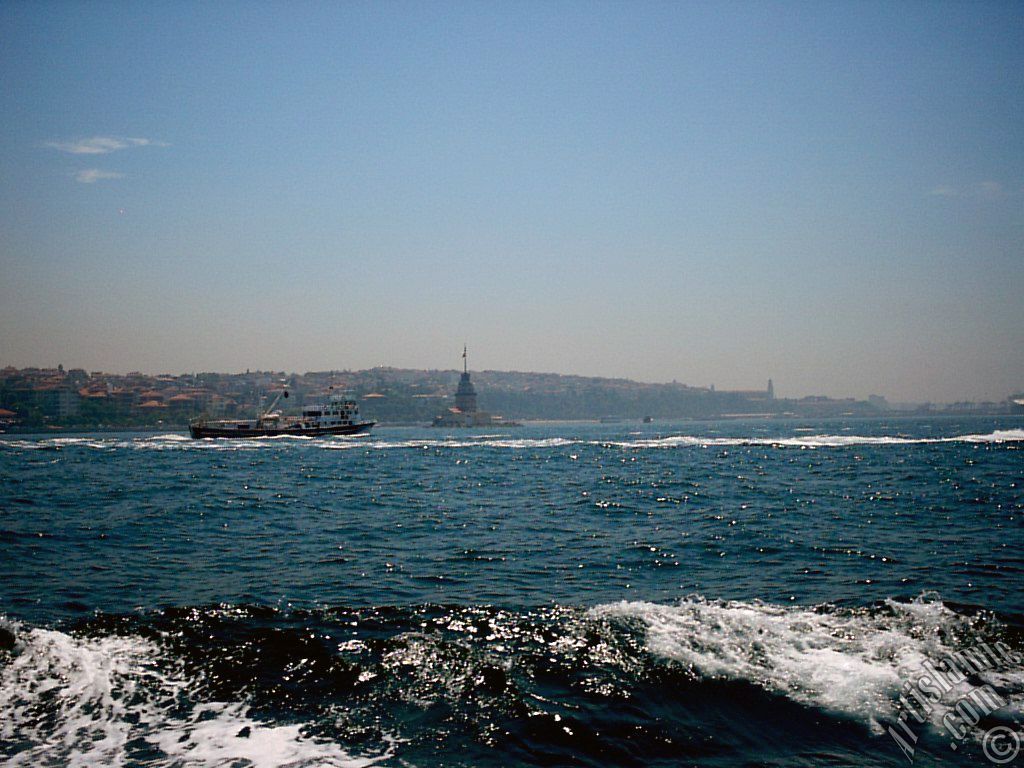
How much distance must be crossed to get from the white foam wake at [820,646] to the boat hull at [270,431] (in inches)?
3971

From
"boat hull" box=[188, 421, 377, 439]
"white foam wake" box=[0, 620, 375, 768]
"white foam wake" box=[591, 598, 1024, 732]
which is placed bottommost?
"boat hull" box=[188, 421, 377, 439]

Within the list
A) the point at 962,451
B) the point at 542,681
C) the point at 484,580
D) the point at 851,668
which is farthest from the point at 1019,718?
the point at 962,451

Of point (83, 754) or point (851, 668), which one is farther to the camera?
point (851, 668)

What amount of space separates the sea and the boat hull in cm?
8353

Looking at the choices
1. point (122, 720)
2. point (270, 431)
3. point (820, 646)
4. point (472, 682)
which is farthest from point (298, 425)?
point (820, 646)

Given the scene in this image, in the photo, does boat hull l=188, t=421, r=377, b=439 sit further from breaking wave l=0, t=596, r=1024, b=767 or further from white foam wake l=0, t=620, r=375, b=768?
white foam wake l=0, t=620, r=375, b=768

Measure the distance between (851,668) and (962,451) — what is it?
58.8 meters

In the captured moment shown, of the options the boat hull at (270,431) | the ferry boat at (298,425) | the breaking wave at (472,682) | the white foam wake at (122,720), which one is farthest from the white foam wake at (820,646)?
the ferry boat at (298,425)

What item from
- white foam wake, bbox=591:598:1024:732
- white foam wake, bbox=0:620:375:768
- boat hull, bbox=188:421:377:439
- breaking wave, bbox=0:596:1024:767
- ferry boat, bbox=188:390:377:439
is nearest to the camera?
white foam wake, bbox=0:620:375:768

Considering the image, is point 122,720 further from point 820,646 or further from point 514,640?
point 820,646

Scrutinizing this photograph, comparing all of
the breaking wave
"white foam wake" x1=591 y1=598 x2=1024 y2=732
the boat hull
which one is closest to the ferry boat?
the boat hull

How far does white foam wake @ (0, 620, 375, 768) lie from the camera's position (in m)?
6.70

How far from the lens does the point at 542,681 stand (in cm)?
841

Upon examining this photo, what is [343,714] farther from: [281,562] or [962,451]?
[962,451]
